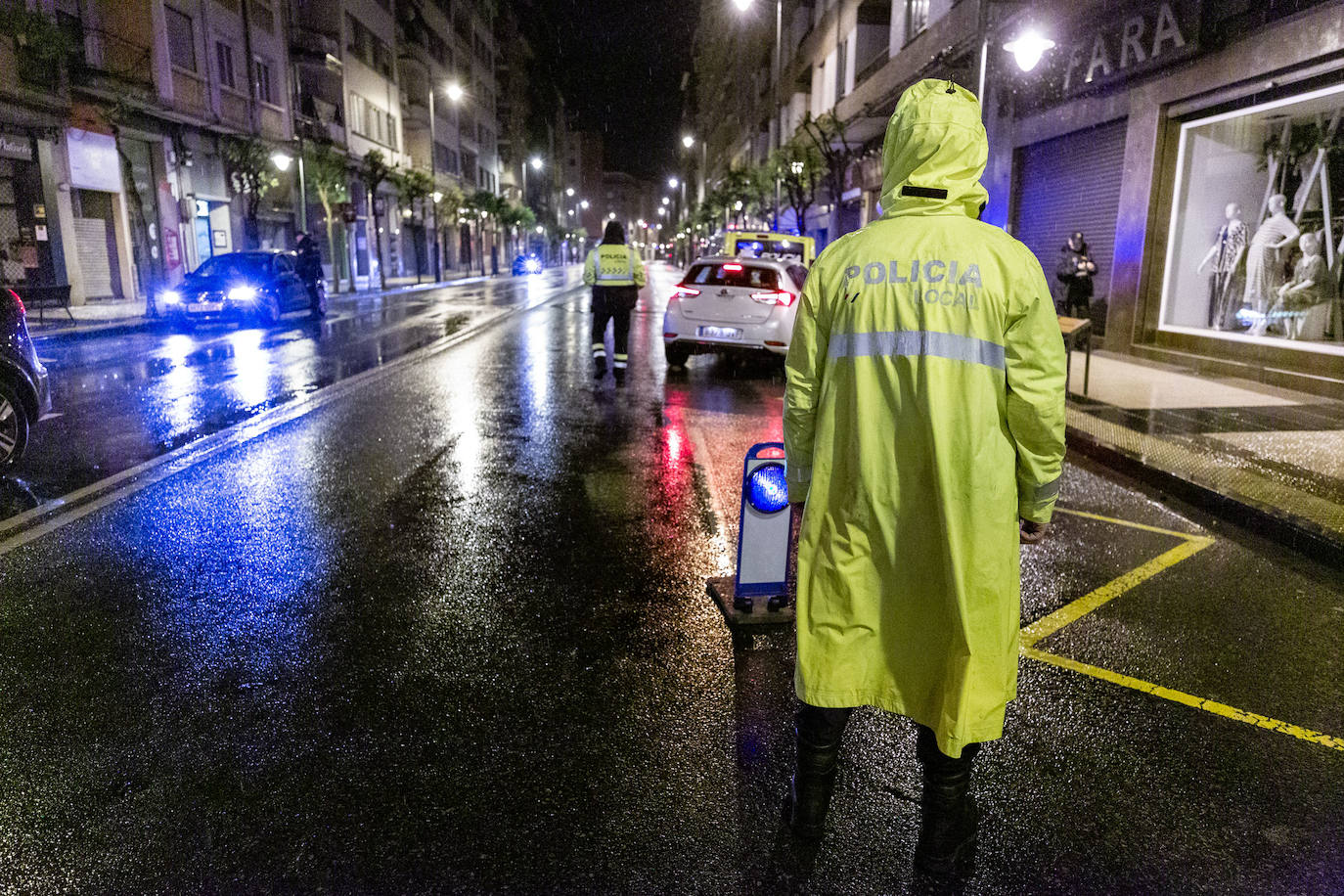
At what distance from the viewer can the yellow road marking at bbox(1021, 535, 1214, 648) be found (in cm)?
423

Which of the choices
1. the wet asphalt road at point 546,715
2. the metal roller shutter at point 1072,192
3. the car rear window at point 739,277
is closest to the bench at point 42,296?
the car rear window at point 739,277

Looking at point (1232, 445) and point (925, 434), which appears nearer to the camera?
point (925, 434)

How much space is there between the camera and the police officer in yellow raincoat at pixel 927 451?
2.23 meters

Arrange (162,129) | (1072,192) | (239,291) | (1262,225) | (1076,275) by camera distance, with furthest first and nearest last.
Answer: (162,129)
(239,291)
(1072,192)
(1076,275)
(1262,225)

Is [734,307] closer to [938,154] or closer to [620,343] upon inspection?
[620,343]

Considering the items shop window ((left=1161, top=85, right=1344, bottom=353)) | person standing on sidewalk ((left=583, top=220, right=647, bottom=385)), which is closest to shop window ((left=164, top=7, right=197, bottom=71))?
person standing on sidewalk ((left=583, top=220, right=647, bottom=385))

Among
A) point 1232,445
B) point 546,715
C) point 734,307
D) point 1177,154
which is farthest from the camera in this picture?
point 1177,154

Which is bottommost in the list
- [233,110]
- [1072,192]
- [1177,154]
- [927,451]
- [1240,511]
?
[1240,511]

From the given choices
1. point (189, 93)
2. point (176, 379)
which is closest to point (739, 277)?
point (176, 379)

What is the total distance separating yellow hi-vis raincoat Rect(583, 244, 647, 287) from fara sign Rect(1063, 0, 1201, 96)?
26.3ft

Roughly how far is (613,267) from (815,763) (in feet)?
31.1

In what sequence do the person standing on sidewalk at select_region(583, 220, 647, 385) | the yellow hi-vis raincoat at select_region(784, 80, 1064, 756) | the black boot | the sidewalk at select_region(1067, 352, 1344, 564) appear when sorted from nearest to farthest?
the yellow hi-vis raincoat at select_region(784, 80, 1064, 756) → the black boot → the sidewalk at select_region(1067, 352, 1344, 564) → the person standing on sidewalk at select_region(583, 220, 647, 385)

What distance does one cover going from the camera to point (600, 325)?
12.1 metres

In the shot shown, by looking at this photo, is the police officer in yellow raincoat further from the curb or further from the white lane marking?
the white lane marking
